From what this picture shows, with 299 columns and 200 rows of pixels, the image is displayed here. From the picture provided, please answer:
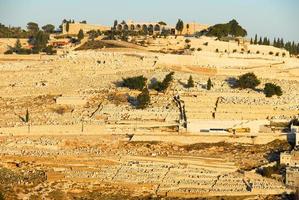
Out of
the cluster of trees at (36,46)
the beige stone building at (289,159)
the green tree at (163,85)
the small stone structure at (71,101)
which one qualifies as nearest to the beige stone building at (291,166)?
the beige stone building at (289,159)

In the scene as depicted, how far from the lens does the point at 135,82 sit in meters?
28.9

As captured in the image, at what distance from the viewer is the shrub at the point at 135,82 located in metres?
28.8

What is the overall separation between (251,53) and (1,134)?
1589 centimetres

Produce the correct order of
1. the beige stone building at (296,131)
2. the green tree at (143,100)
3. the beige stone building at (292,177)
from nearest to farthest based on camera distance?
the beige stone building at (292,177) → the beige stone building at (296,131) → the green tree at (143,100)

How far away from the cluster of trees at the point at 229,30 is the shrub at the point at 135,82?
13.1 meters

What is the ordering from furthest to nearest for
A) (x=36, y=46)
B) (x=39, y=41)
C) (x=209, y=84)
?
(x=39, y=41)
(x=36, y=46)
(x=209, y=84)

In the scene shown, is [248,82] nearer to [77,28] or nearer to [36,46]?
[36,46]

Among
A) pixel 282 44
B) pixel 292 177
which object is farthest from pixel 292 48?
pixel 292 177

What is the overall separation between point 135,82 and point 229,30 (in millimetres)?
14195

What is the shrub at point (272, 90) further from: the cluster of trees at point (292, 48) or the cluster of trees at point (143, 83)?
the cluster of trees at point (292, 48)

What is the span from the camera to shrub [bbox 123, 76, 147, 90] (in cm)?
2878

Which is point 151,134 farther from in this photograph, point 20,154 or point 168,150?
point 20,154

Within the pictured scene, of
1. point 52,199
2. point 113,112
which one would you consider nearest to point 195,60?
point 113,112

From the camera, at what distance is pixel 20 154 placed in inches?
888
